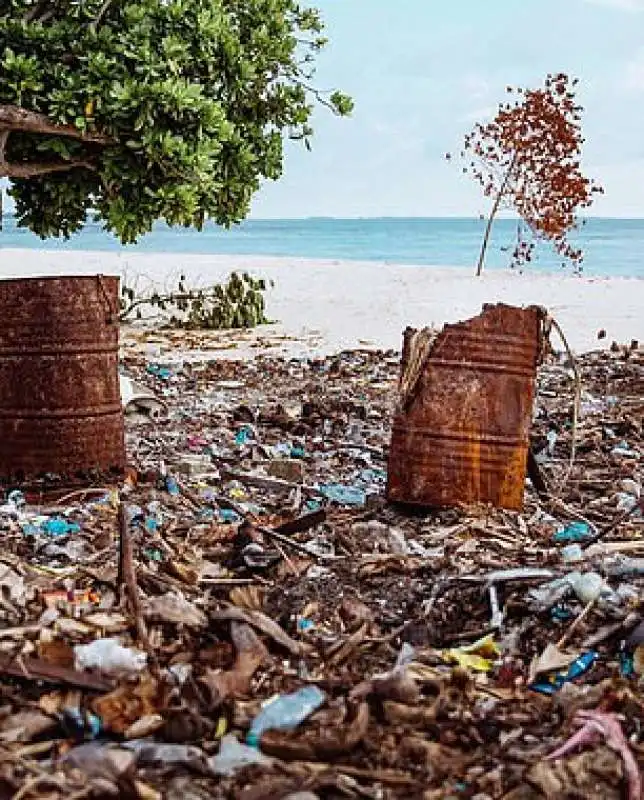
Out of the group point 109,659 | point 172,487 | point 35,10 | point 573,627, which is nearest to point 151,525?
point 172,487

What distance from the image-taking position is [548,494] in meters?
5.82

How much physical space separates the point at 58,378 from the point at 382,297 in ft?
43.9

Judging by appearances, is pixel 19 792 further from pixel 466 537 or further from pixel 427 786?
pixel 466 537

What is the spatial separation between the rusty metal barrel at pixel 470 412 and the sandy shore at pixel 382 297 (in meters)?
7.25

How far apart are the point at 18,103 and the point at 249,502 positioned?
13.2 feet

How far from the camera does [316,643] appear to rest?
339 cm

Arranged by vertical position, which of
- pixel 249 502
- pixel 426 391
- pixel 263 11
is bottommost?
pixel 249 502

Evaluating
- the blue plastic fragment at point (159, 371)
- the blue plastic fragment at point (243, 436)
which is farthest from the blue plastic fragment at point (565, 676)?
the blue plastic fragment at point (159, 371)

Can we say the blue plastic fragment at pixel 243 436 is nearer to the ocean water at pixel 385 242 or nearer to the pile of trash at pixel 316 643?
the pile of trash at pixel 316 643

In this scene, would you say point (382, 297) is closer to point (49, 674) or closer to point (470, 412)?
point (470, 412)

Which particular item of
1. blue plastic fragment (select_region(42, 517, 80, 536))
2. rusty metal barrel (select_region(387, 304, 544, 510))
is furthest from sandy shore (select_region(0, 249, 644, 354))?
blue plastic fragment (select_region(42, 517, 80, 536))

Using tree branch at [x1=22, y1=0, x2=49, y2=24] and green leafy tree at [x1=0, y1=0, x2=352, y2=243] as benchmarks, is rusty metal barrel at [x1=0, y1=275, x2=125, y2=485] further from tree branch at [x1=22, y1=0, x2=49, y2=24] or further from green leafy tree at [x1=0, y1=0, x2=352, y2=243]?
tree branch at [x1=22, y1=0, x2=49, y2=24]

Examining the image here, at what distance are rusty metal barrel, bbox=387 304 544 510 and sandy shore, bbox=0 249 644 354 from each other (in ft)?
→ 23.8

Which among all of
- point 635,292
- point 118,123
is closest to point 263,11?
point 118,123
